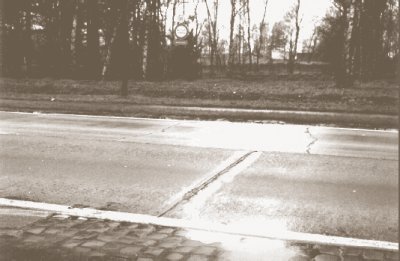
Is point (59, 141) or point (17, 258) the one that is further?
point (59, 141)

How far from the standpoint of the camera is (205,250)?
15.1 ft

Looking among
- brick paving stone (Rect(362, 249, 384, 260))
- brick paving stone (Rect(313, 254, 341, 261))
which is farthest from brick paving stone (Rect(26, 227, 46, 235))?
brick paving stone (Rect(362, 249, 384, 260))

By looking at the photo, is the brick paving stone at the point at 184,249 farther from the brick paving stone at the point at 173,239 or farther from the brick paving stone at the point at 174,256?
the brick paving stone at the point at 173,239

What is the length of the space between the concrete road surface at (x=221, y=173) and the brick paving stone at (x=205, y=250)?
949mm

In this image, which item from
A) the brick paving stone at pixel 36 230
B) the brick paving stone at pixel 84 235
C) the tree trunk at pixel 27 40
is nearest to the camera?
the brick paving stone at pixel 84 235

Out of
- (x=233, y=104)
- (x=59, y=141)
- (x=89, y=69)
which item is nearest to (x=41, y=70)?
(x=89, y=69)

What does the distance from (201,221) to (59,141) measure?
6.11 m

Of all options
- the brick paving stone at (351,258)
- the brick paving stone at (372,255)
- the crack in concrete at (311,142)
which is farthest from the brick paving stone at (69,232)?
the crack in concrete at (311,142)

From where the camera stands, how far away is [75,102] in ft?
62.4

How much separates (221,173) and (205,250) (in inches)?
132

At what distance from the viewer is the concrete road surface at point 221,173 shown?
593 cm

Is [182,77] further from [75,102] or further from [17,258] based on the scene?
[17,258]

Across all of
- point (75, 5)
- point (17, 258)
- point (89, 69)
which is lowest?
point (17, 258)

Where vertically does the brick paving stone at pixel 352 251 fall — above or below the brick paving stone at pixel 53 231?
above
